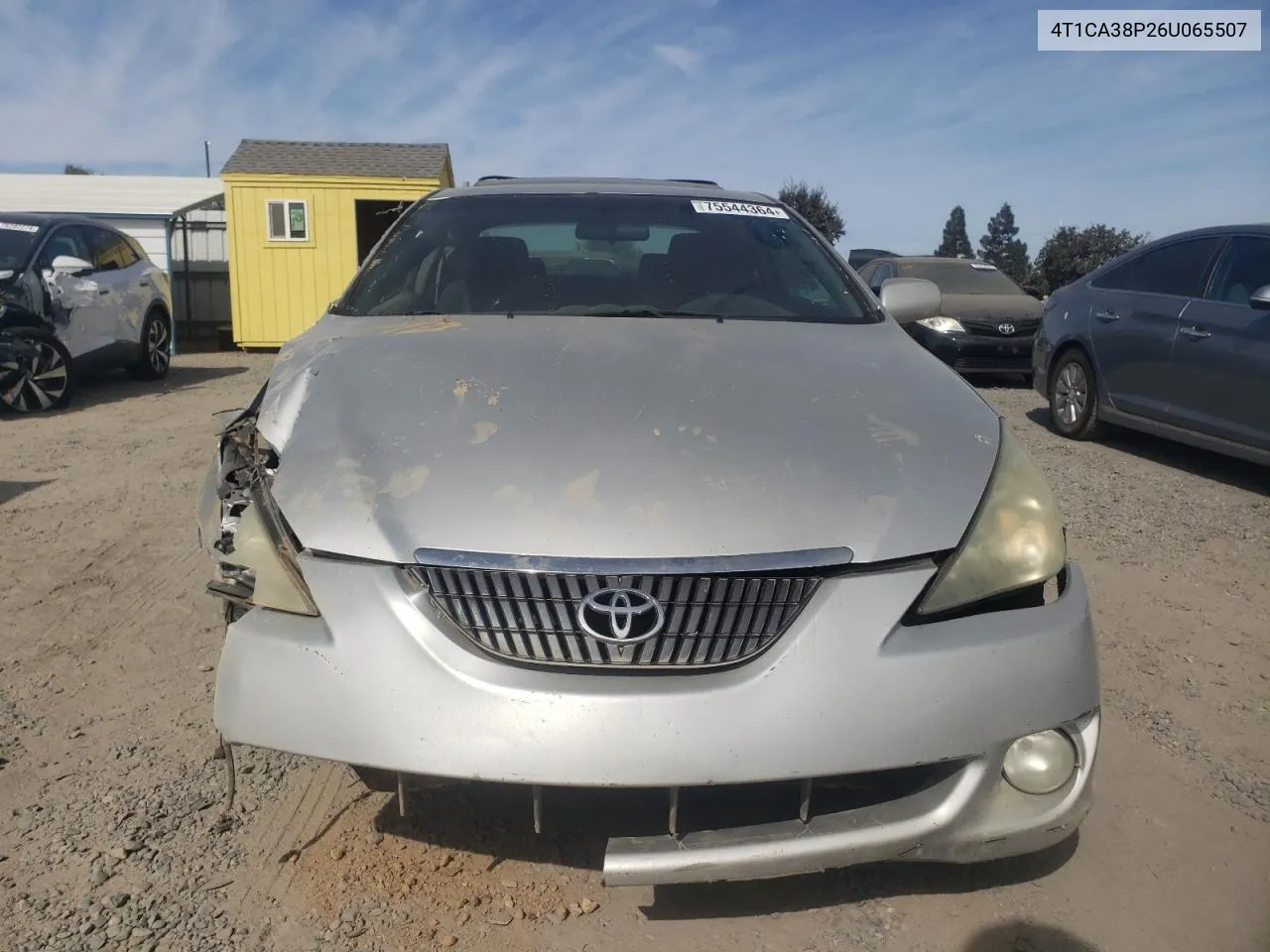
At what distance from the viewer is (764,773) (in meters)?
→ 1.78

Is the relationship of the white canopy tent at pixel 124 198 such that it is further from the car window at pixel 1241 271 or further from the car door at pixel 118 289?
the car window at pixel 1241 271

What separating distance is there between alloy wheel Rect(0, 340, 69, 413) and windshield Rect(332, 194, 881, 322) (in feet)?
20.9

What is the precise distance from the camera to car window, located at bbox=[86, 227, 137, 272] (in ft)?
32.9

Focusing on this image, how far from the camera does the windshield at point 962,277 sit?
1159 cm

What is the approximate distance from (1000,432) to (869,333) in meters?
0.72

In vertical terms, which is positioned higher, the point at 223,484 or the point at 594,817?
the point at 223,484

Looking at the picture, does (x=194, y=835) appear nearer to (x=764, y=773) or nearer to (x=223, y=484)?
(x=223, y=484)

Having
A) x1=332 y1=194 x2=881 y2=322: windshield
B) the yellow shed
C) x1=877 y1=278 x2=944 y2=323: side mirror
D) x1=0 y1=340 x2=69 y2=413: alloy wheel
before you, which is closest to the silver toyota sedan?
x1=332 y1=194 x2=881 y2=322: windshield

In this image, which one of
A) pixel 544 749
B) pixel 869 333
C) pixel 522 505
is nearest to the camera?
pixel 544 749

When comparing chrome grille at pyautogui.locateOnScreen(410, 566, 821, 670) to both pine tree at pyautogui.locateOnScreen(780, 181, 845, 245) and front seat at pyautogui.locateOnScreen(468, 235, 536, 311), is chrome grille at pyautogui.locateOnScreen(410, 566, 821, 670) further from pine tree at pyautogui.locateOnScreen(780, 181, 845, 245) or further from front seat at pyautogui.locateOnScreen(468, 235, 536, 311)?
pine tree at pyautogui.locateOnScreen(780, 181, 845, 245)

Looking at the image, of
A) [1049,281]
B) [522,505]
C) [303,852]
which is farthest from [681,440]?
[1049,281]

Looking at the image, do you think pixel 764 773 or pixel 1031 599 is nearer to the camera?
pixel 764 773

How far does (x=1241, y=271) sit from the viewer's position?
251 inches

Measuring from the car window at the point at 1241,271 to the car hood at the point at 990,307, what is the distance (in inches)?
165
